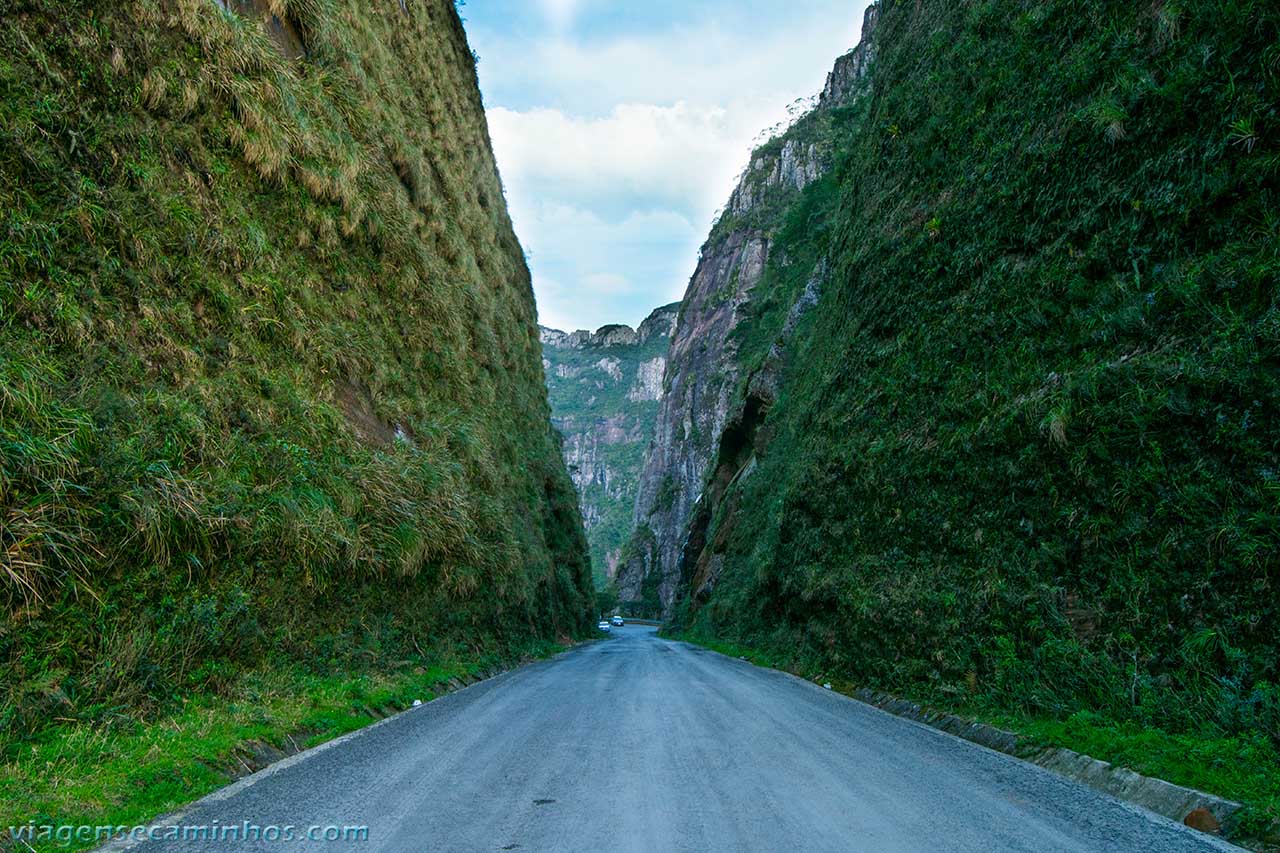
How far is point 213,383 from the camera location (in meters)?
6.92

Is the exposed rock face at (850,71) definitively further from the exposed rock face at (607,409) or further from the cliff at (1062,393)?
the exposed rock face at (607,409)

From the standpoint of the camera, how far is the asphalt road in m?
3.33

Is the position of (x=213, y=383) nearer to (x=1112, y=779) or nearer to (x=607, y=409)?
(x=1112, y=779)

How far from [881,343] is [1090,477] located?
7418 millimetres

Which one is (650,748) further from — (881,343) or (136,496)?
(881,343)

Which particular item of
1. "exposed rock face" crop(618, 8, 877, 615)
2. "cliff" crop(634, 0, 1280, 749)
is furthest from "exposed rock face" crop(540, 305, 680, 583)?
"cliff" crop(634, 0, 1280, 749)

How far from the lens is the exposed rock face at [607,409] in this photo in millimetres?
126250

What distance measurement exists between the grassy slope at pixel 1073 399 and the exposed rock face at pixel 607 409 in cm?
10579

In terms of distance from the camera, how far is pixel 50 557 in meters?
4.55

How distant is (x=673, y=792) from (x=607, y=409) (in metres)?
141

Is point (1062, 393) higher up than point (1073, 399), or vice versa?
point (1062, 393)

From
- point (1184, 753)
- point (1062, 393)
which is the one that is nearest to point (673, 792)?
point (1184, 753)

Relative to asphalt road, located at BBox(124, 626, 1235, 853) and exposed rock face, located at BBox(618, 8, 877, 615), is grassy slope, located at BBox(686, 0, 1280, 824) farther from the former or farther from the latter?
exposed rock face, located at BBox(618, 8, 877, 615)

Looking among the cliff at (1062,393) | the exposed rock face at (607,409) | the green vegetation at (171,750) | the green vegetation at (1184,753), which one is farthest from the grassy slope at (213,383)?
the exposed rock face at (607,409)
